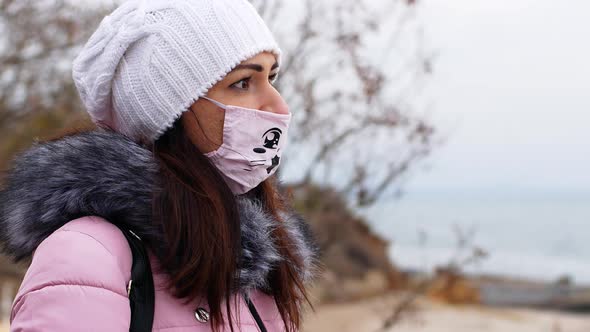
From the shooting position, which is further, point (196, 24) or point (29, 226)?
point (196, 24)

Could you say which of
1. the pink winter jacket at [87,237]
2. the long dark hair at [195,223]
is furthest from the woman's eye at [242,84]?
the pink winter jacket at [87,237]

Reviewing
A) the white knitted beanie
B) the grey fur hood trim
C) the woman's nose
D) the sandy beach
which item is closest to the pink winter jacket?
the grey fur hood trim

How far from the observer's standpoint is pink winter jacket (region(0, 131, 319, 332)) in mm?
1572

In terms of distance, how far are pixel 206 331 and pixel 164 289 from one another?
0.48 ft

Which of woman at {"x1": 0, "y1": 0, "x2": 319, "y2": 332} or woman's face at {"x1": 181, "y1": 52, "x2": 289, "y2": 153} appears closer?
woman at {"x1": 0, "y1": 0, "x2": 319, "y2": 332}

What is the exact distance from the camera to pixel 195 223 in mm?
1825

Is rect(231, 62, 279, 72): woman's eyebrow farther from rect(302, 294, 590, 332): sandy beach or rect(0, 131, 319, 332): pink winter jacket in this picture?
rect(302, 294, 590, 332): sandy beach

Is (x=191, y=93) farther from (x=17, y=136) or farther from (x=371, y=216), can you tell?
(x=17, y=136)

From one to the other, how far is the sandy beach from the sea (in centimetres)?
78

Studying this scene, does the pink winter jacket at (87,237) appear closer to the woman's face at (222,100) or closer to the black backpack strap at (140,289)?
the black backpack strap at (140,289)

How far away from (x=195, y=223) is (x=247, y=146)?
328 millimetres

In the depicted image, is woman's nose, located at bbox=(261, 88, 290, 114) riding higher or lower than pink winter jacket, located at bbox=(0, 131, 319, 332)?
higher

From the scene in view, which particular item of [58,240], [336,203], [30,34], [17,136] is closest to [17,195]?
[58,240]

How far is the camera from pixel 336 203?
200 inches
